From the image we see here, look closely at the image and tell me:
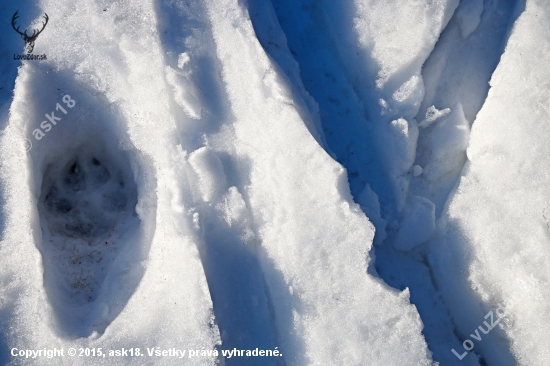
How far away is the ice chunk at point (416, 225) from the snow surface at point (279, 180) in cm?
2

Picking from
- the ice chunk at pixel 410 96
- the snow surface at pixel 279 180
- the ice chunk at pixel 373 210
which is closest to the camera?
the snow surface at pixel 279 180

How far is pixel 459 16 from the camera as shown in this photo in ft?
11.4

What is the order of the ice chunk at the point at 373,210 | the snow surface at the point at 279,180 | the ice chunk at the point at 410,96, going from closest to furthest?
1. the snow surface at the point at 279,180
2. the ice chunk at the point at 373,210
3. the ice chunk at the point at 410,96

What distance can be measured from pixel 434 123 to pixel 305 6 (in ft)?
5.55

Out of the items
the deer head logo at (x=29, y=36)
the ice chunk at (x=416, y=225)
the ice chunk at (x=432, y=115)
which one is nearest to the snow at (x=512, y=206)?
the ice chunk at (x=416, y=225)

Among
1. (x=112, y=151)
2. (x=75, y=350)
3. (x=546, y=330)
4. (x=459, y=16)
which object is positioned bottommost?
(x=75, y=350)

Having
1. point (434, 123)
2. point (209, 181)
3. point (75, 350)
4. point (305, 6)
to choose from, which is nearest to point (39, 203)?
point (75, 350)

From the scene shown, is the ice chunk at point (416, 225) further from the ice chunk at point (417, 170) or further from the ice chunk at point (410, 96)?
the ice chunk at point (410, 96)

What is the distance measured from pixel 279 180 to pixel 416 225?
4.11ft

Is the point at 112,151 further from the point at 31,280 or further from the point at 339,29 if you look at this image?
the point at 339,29

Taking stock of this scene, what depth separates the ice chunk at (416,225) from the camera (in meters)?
3.21

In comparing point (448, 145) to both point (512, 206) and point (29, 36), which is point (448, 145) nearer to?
point (512, 206)

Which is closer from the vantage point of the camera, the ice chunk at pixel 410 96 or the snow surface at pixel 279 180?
the snow surface at pixel 279 180

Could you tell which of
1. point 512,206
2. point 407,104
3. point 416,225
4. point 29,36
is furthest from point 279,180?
point 29,36
